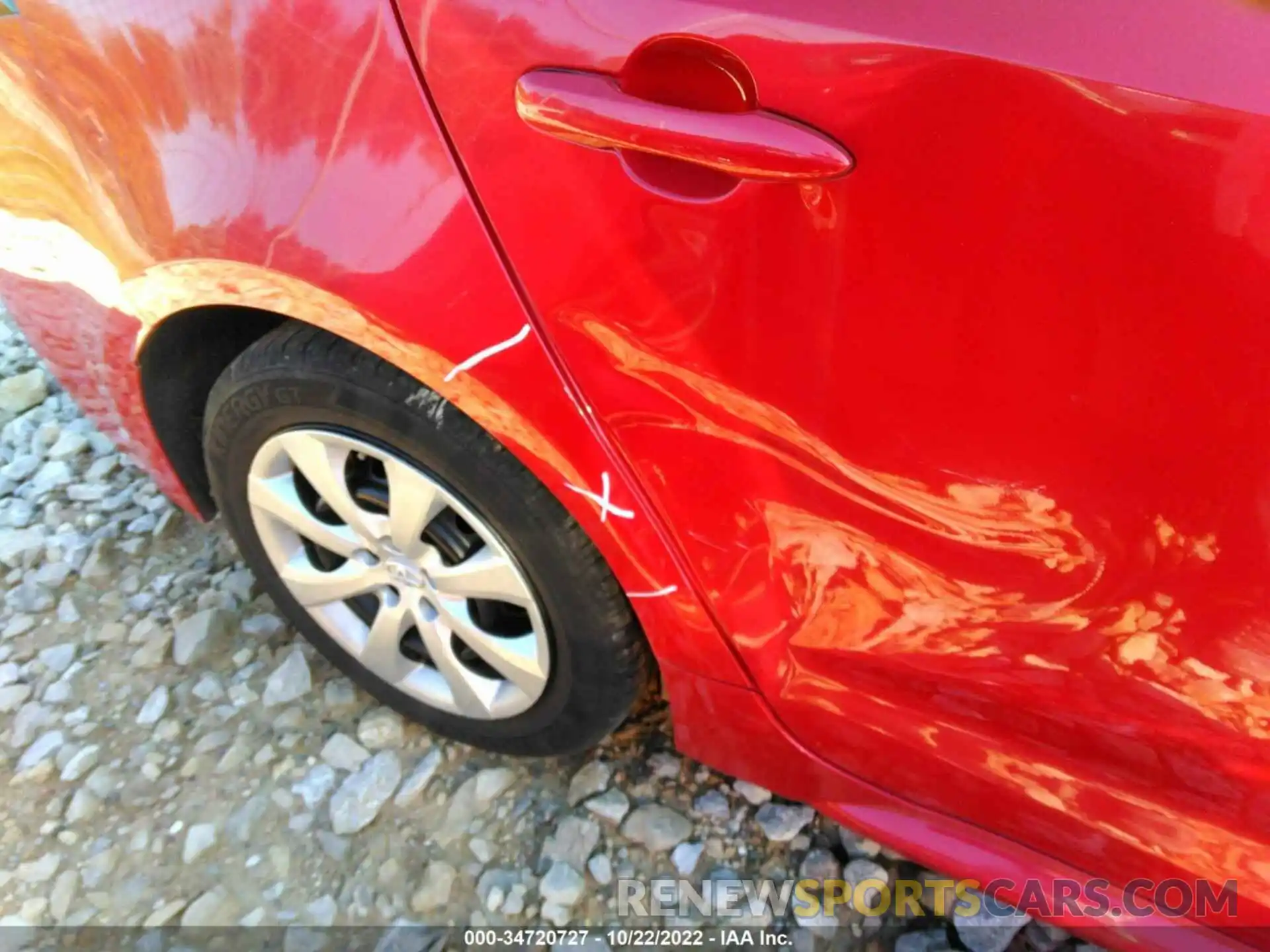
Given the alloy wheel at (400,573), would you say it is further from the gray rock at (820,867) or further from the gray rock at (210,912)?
the gray rock at (820,867)

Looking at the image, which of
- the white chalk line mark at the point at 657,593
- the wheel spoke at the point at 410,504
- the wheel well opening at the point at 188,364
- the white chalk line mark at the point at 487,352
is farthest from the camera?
the wheel well opening at the point at 188,364

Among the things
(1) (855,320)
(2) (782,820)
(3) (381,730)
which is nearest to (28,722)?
(3) (381,730)

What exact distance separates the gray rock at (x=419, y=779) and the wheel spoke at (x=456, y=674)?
0.21 m

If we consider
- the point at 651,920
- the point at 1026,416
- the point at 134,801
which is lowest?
the point at 651,920

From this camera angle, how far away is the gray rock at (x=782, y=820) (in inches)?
61.4

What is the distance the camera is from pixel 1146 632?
3.03 feet

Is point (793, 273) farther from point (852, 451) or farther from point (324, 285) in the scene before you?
point (324, 285)

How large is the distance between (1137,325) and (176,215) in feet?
3.61

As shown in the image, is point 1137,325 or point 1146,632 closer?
point 1137,325

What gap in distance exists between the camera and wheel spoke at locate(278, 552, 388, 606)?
1.49 meters

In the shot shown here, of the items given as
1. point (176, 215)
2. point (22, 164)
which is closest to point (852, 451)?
point (176, 215)

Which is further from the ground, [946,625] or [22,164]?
[22,164]

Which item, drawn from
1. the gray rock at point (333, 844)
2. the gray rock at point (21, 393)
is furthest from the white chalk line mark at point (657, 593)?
the gray rock at point (21, 393)

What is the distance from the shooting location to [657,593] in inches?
46.8
